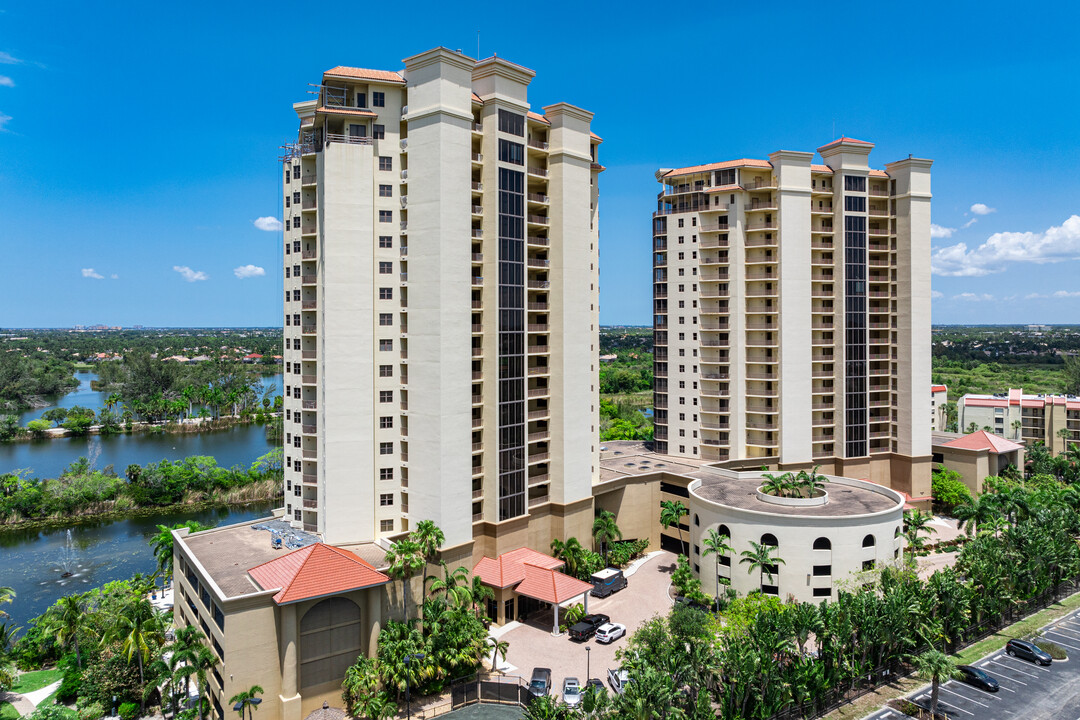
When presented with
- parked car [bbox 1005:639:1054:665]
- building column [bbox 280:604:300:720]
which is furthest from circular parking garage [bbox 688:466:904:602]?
building column [bbox 280:604:300:720]

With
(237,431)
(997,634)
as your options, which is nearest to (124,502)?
(237,431)

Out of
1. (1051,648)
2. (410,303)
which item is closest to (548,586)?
(410,303)

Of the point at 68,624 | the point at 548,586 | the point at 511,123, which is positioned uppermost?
the point at 511,123

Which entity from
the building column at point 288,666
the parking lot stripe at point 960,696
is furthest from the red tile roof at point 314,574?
the parking lot stripe at point 960,696

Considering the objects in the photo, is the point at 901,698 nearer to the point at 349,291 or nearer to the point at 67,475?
the point at 349,291

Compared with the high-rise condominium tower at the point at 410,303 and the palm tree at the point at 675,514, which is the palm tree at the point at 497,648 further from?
the palm tree at the point at 675,514

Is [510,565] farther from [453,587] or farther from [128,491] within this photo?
[128,491]

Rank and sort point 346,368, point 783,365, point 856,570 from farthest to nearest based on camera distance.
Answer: point 783,365
point 856,570
point 346,368

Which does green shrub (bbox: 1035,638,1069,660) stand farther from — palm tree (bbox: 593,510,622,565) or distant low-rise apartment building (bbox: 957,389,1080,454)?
distant low-rise apartment building (bbox: 957,389,1080,454)
